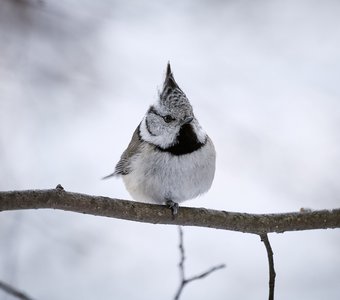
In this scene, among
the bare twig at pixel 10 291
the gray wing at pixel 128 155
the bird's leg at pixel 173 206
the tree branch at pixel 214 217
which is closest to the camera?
the bare twig at pixel 10 291

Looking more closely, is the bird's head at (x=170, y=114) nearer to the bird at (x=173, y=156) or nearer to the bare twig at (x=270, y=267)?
the bird at (x=173, y=156)

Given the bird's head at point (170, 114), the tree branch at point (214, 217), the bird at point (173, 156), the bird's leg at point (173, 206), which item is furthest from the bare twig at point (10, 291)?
the bird's head at point (170, 114)

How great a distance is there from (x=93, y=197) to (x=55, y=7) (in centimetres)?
126

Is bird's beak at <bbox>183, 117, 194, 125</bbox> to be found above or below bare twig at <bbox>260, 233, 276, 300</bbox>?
above

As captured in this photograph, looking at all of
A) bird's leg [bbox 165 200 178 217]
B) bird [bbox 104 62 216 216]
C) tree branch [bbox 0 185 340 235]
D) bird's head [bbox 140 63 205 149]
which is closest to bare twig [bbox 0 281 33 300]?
tree branch [bbox 0 185 340 235]

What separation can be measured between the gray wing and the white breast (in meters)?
0.12

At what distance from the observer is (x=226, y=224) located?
262cm

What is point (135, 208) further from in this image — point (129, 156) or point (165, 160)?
point (129, 156)

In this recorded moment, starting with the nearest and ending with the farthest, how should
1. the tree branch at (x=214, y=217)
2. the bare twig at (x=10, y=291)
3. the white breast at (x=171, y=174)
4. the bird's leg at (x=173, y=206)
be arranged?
1. the bare twig at (x=10, y=291)
2. the tree branch at (x=214, y=217)
3. the bird's leg at (x=173, y=206)
4. the white breast at (x=171, y=174)

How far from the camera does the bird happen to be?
3.03 m

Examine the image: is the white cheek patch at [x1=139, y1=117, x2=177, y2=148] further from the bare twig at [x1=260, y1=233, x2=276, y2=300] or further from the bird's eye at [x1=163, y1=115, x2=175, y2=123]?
the bare twig at [x1=260, y1=233, x2=276, y2=300]

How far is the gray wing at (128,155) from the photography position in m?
3.28

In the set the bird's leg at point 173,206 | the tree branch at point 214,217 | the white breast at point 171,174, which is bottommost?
the tree branch at point 214,217

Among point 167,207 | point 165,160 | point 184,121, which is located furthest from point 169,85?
point 167,207
